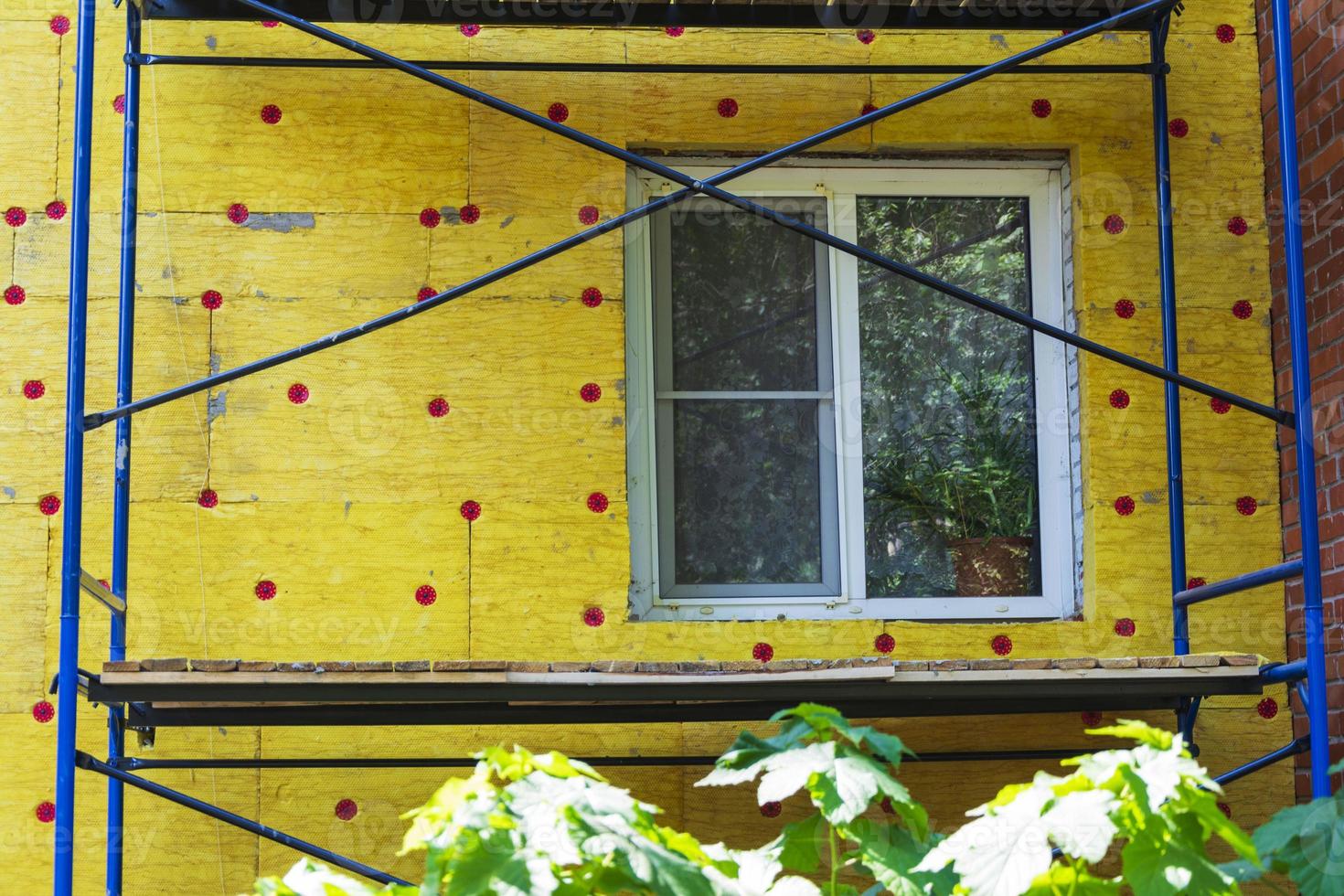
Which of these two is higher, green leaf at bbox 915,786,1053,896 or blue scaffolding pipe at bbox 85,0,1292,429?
blue scaffolding pipe at bbox 85,0,1292,429

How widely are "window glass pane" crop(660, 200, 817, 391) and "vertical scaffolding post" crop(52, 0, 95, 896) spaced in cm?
154

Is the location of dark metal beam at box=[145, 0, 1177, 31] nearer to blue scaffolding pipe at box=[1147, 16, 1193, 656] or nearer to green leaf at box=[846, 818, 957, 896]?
blue scaffolding pipe at box=[1147, 16, 1193, 656]

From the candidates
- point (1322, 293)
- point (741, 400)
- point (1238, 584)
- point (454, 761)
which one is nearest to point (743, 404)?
point (741, 400)

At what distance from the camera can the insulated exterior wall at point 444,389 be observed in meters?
3.67

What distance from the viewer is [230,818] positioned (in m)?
3.25

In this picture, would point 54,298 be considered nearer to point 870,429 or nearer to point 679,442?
point 679,442

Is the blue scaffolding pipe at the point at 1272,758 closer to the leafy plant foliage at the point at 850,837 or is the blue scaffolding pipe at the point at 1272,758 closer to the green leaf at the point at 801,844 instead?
the leafy plant foliage at the point at 850,837

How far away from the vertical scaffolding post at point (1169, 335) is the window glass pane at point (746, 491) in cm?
91

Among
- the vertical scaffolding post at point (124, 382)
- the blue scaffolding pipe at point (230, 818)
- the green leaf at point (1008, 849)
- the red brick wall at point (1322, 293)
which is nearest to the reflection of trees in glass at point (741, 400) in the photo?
the blue scaffolding pipe at point (230, 818)

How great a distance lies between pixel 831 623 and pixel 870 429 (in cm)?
57

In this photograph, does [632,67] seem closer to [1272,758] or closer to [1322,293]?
[1322,293]

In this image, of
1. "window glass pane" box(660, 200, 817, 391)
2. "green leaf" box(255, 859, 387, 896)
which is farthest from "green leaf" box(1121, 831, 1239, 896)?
"window glass pane" box(660, 200, 817, 391)

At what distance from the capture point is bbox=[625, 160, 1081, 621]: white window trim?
12.6ft

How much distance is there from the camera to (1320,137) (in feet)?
12.2
